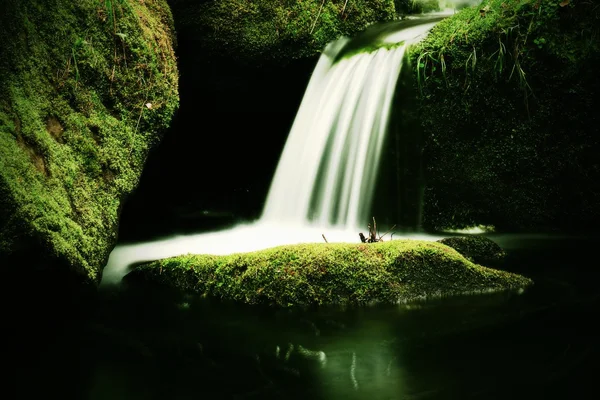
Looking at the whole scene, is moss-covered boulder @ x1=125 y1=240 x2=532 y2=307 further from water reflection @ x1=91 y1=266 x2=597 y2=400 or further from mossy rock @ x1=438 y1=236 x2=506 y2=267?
mossy rock @ x1=438 y1=236 x2=506 y2=267

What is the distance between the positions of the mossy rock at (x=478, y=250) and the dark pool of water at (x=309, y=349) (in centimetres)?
55

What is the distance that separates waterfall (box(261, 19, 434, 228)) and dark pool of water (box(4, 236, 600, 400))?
7.82ft

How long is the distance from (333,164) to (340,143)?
26 cm

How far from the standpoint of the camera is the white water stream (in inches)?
213

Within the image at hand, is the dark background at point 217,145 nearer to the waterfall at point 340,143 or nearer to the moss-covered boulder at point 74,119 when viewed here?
the waterfall at point 340,143

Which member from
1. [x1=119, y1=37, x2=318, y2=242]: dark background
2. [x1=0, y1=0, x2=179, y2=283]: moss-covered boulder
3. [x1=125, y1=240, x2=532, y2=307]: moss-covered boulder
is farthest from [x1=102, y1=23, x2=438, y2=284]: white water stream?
[x1=125, y1=240, x2=532, y2=307]: moss-covered boulder

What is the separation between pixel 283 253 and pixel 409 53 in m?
3.27

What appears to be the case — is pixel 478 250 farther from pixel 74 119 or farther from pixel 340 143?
pixel 74 119

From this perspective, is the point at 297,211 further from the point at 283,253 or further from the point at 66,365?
the point at 66,365

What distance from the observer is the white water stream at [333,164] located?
541 centimetres

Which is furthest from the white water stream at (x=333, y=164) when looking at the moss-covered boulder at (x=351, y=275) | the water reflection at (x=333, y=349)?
the water reflection at (x=333, y=349)

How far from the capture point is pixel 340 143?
223 inches

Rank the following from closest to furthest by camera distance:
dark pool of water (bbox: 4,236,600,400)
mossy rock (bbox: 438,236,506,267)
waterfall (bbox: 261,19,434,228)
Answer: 1. dark pool of water (bbox: 4,236,600,400)
2. mossy rock (bbox: 438,236,506,267)
3. waterfall (bbox: 261,19,434,228)

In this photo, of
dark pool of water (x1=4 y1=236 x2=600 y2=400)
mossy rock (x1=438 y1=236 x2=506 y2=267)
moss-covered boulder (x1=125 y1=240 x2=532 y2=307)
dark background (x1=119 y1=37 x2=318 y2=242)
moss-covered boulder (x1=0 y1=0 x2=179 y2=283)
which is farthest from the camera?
dark background (x1=119 y1=37 x2=318 y2=242)
